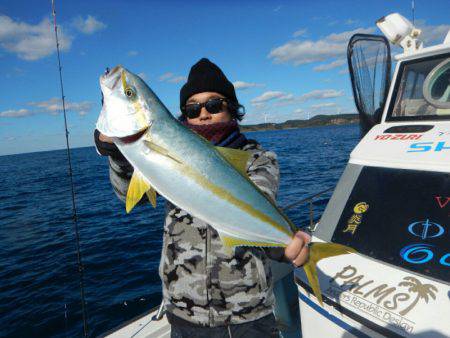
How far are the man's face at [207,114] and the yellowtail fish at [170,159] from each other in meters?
0.99

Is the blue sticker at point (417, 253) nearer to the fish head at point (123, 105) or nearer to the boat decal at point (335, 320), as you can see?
the boat decal at point (335, 320)

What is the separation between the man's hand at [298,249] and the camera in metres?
2.18

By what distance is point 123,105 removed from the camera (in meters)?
1.94

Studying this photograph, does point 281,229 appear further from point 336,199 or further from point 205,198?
point 336,199

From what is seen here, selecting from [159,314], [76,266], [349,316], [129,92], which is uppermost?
[129,92]

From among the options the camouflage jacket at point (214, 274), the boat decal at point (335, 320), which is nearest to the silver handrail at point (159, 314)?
the camouflage jacket at point (214, 274)

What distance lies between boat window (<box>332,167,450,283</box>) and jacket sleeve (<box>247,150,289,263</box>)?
61.1 inches

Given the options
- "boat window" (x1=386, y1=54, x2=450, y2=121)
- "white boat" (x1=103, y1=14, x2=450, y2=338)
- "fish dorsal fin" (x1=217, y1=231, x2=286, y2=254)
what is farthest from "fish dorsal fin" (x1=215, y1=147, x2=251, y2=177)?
"boat window" (x1=386, y1=54, x2=450, y2=121)

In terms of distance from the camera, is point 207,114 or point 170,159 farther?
point 207,114

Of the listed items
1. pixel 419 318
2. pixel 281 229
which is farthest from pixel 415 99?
pixel 281 229

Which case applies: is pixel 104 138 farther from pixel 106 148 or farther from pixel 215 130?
pixel 215 130

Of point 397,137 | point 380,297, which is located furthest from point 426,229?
point 397,137

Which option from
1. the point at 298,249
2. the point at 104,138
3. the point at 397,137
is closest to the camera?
the point at 298,249

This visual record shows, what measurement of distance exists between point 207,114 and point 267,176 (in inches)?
34.6
